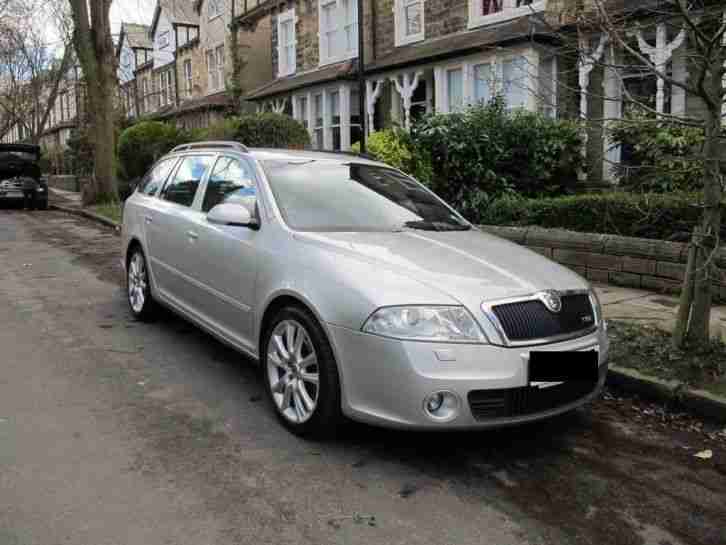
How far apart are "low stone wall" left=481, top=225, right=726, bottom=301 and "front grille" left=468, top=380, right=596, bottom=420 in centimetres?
359

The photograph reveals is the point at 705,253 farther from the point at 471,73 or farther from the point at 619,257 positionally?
the point at 471,73

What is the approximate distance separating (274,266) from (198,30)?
35113mm

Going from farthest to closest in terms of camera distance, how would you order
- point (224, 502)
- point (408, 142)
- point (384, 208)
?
point (408, 142) < point (384, 208) < point (224, 502)

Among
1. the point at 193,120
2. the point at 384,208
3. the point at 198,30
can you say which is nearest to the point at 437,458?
the point at 384,208

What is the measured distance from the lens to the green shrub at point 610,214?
756 centimetres

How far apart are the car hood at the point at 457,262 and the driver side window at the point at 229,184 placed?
0.86 m

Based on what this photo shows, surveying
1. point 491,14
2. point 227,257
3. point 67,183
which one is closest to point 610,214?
point 227,257

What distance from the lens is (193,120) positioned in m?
33.9

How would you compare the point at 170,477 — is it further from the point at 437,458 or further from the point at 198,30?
the point at 198,30

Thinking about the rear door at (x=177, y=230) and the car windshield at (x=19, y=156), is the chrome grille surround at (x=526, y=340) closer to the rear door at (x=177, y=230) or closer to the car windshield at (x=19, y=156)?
the rear door at (x=177, y=230)

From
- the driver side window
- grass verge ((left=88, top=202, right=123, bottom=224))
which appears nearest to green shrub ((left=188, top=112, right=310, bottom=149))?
grass verge ((left=88, top=202, right=123, bottom=224))

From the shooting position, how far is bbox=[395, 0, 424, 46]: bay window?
18.6 m

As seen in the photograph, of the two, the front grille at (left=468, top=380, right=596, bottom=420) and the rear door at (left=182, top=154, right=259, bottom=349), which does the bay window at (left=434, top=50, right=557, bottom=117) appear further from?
the front grille at (left=468, top=380, right=596, bottom=420)

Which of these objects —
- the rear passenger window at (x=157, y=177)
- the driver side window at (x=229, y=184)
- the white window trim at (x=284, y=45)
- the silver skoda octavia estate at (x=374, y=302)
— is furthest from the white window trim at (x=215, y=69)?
the silver skoda octavia estate at (x=374, y=302)
